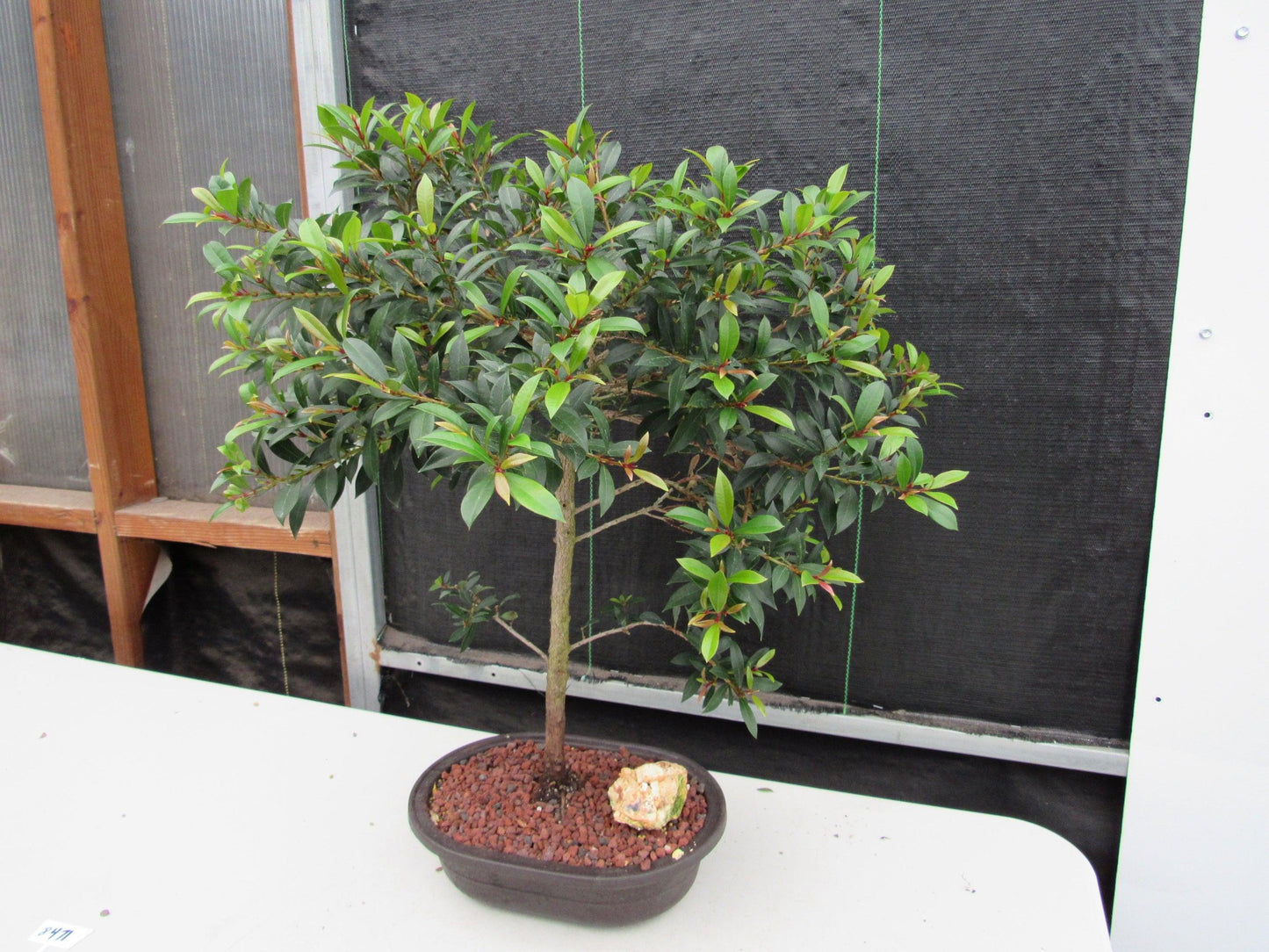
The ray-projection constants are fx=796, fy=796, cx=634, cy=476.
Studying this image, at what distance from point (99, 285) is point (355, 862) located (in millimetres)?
1251

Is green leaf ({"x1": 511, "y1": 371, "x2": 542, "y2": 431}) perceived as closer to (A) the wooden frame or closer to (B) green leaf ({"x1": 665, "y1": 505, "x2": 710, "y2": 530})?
(B) green leaf ({"x1": 665, "y1": 505, "x2": 710, "y2": 530})

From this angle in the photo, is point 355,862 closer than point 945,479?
No

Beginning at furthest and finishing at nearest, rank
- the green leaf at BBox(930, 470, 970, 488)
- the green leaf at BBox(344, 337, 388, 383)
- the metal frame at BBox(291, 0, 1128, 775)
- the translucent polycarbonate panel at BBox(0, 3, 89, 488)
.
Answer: the translucent polycarbonate panel at BBox(0, 3, 89, 488) < the metal frame at BBox(291, 0, 1128, 775) < the green leaf at BBox(930, 470, 970, 488) < the green leaf at BBox(344, 337, 388, 383)

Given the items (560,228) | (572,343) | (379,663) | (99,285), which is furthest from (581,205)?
(99,285)

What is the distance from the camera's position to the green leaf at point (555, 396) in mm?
626

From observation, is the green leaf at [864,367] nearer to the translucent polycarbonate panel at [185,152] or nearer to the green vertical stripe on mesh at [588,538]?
the green vertical stripe on mesh at [588,538]

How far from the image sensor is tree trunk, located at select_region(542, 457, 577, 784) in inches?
36.3

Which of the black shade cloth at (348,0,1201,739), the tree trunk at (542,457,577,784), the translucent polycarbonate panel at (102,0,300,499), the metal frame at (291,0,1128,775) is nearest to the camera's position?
the tree trunk at (542,457,577,784)


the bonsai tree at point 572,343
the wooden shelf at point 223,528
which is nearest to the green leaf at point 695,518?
the bonsai tree at point 572,343

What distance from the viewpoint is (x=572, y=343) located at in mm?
653

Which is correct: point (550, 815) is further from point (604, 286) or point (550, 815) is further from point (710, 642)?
point (604, 286)

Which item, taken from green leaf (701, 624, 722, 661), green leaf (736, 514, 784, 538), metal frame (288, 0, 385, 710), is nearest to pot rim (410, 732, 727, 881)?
green leaf (701, 624, 722, 661)

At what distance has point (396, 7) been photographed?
50.9 inches

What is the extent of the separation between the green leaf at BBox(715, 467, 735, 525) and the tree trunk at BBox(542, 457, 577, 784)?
205 mm
